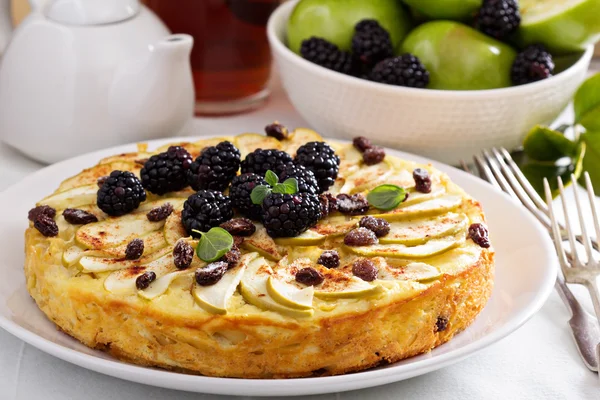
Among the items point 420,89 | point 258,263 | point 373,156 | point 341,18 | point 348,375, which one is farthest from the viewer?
point 341,18

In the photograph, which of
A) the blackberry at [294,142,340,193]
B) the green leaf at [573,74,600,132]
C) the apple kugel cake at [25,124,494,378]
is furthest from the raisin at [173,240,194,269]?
the green leaf at [573,74,600,132]

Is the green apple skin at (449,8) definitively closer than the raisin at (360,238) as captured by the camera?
No

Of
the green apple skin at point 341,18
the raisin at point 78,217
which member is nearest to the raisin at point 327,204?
the raisin at point 78,217

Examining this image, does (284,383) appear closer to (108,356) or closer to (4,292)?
(108,356)

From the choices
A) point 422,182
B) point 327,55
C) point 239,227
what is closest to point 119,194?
point 239,227

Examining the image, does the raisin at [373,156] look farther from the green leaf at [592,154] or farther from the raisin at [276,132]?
the green leaf at [592,154]

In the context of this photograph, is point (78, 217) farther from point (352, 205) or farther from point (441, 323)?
point (441, 323)
